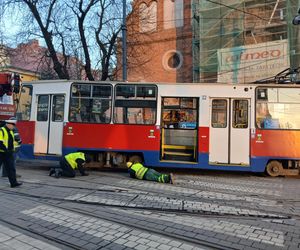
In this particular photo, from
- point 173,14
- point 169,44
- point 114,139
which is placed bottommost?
point 114,139

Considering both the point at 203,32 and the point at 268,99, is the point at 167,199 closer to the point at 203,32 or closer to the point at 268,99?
the point at 268,99

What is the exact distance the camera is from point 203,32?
25688mm

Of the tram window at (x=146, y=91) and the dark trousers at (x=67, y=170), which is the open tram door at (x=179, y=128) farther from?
the dark trousers at (x=67, y=170)


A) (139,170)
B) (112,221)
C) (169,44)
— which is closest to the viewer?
(112,221)

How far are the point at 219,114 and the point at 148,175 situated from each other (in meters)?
3.16

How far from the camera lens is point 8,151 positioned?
9039 mm

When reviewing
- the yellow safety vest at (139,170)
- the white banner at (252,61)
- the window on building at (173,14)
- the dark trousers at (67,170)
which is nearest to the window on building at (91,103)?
the dark trousers at (67,170)

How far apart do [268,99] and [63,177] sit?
21.7ft

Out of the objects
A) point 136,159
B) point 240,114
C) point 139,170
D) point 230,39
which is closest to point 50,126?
point 136,159

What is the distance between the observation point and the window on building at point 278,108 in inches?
441

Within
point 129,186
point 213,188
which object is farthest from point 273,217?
point 129,186

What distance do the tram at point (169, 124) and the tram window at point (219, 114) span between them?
0.10ft

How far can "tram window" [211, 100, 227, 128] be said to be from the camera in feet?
37.8

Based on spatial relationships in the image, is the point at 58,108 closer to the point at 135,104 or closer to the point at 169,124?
the point at 135,104
